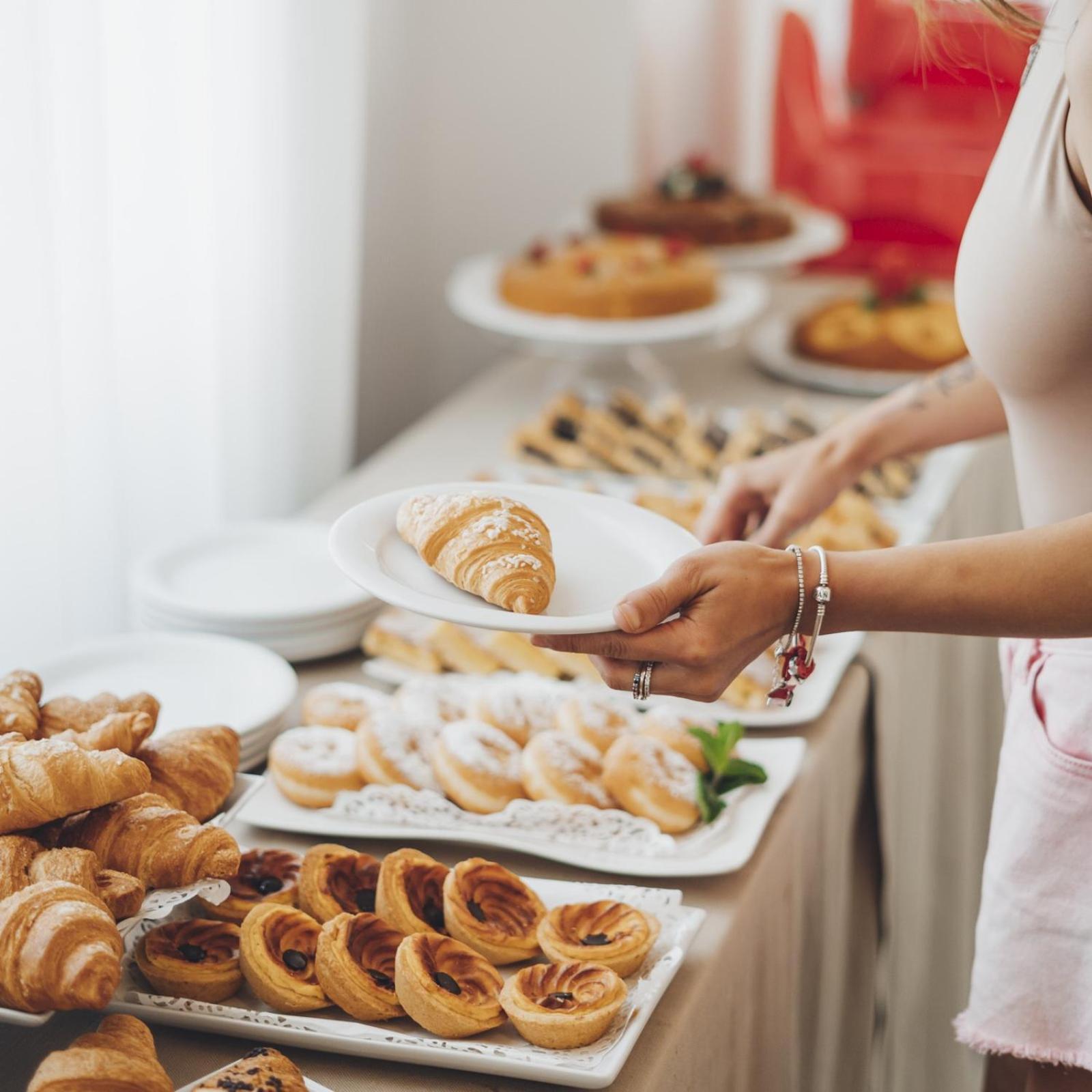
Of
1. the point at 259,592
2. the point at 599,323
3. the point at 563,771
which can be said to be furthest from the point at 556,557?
the point at 599,323

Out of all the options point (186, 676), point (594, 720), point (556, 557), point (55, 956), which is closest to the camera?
point (55, 956)

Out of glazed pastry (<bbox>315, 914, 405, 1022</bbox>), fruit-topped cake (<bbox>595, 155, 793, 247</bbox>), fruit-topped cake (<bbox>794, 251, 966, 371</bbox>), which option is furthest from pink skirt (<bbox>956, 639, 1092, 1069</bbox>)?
fruit-topped cake (<bbox>595, 155, 793, 247</bbox>)

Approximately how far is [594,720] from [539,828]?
146 mm

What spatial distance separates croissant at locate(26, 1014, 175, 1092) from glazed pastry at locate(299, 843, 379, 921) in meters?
0.19

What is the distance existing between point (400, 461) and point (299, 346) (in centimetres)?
26

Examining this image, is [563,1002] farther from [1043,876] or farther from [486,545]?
[1043,876]

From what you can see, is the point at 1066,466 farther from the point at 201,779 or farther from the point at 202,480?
the point at 202,480

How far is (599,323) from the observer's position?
2.34 m

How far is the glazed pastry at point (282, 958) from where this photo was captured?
0.88m

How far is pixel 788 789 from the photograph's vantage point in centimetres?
124

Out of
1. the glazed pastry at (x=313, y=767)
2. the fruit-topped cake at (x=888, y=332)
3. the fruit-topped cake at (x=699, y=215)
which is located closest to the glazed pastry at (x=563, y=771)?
the glazed pastry at (x=313, y=767)

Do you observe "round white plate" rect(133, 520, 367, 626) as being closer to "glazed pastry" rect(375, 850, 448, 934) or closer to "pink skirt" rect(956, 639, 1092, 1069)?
"glazed pastry" rect(375, 850, 448, 934)

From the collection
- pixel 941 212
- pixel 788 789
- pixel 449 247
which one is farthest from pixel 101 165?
pixel 941 212

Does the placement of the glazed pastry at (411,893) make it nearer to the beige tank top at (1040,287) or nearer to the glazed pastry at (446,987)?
the glazed pastry at (446,987)
